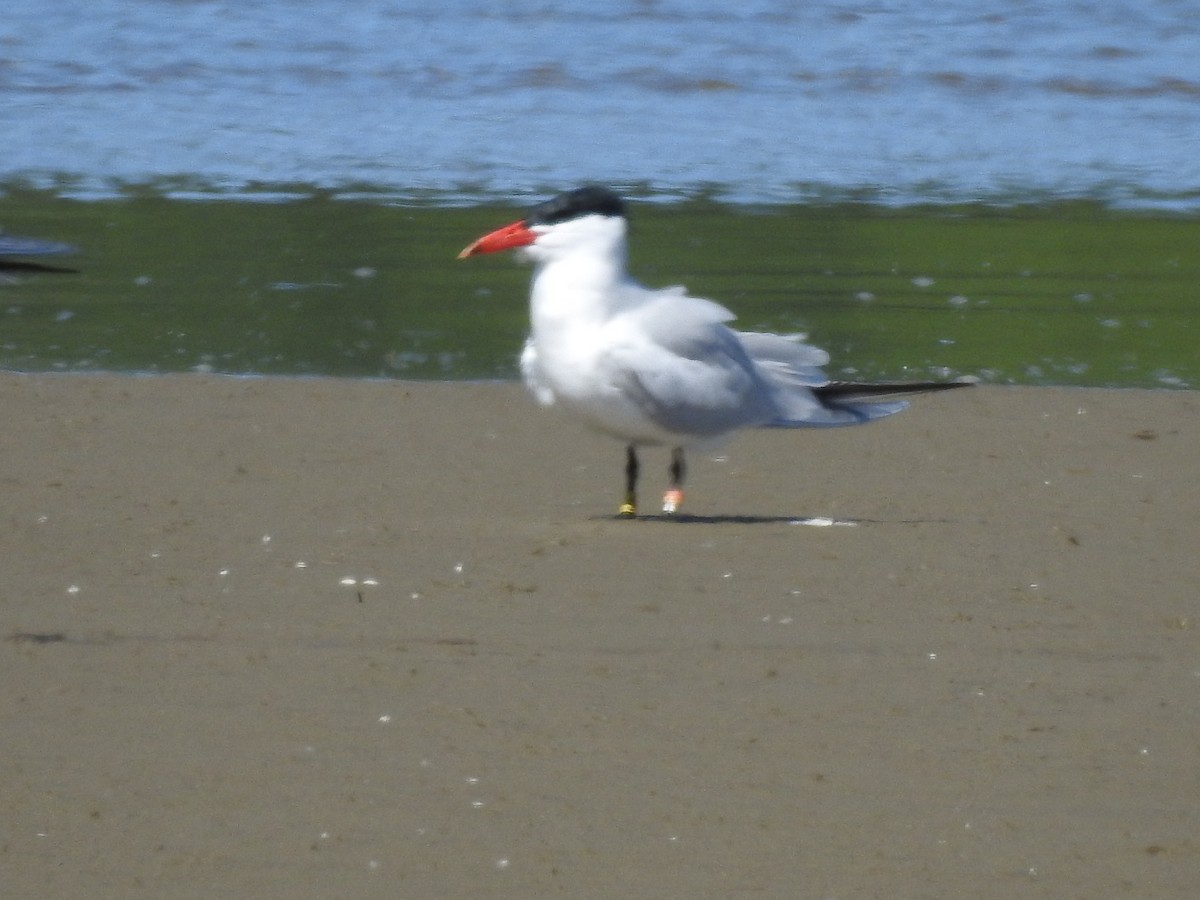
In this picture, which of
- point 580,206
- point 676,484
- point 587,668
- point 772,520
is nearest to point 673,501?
point 676,484

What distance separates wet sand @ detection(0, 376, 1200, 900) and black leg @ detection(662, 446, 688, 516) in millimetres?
100

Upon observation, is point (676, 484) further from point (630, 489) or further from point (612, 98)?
point (612, 98)

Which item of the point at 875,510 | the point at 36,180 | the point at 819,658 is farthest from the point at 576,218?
the point at 36,180

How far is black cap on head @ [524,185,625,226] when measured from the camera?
6.43m

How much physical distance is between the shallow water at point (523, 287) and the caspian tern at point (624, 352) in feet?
9.17

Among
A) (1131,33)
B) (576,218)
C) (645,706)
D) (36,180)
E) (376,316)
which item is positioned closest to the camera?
(645,706)

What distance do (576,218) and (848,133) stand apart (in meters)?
11.7

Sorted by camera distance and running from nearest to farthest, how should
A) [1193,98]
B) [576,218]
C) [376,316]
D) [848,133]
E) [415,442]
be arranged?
[576,218] < [415,442] < [376,316] < [848,133] < [1193,98]

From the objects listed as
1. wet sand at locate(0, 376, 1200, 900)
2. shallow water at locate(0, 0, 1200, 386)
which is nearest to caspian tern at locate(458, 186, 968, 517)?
wet sand at locate(0, 376, 1200, 900)

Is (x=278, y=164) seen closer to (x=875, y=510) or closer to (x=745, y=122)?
(x=745, y=122)

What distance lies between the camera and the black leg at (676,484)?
260 inches

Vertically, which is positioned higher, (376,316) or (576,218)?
(576,218)

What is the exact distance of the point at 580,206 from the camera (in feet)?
21.1

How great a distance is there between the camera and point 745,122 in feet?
59.8
